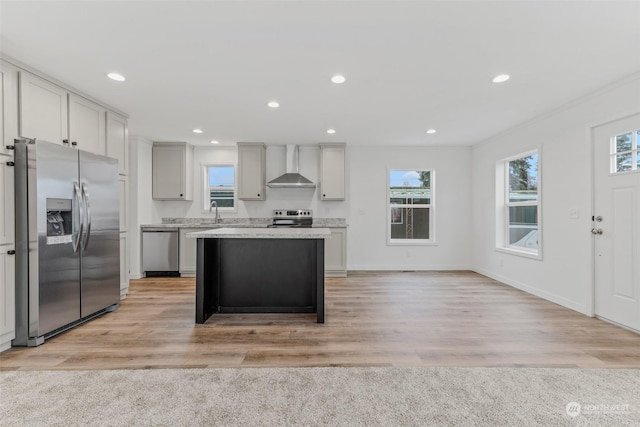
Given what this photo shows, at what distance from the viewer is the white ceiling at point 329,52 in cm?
189

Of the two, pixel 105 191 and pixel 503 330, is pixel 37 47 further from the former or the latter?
pixel 503 330

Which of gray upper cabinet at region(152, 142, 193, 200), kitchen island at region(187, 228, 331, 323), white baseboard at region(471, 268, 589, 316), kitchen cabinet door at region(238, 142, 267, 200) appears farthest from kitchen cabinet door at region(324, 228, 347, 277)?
gray upper cabinet at region(152, 142, 193, 200)

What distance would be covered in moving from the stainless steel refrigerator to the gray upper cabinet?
216cm

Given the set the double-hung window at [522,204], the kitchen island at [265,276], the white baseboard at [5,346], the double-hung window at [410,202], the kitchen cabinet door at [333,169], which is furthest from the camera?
the double-hung window at [410,202]

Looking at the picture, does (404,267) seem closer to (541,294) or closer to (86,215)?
(541,294)

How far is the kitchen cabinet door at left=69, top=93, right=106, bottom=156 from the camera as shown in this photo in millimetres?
3094

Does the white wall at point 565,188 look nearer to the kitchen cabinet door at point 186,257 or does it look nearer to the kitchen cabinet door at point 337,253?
the kitchen cabinet door at point 337,253

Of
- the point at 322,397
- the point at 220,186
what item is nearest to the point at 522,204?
the point at 322,397

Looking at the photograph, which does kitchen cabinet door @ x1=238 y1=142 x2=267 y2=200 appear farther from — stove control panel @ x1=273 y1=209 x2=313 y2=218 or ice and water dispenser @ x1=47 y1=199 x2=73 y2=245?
ice and water dispenser @ x1=47 y1=199 x2=73 y2=245

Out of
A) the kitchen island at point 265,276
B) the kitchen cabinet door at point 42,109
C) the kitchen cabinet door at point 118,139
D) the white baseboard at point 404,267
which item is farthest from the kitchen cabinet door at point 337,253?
the kitchen cabinet door at point 42,109

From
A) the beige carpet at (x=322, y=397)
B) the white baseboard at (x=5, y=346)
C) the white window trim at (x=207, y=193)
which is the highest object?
the white window trim at (x=207, y=193)

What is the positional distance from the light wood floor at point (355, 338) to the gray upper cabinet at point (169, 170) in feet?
7.31

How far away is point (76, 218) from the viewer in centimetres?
283

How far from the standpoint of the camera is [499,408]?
5.65 ft
